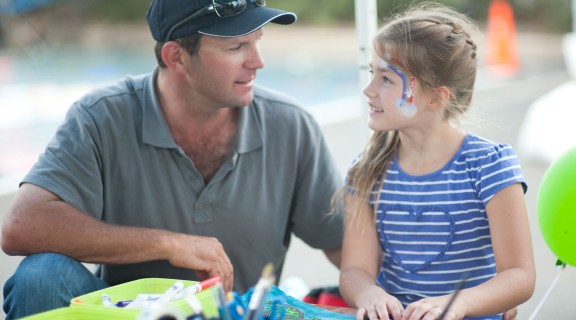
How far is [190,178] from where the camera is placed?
10.8 ft

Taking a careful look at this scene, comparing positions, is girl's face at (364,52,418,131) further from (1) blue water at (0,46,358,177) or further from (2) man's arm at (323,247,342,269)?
(1) blue water at (0,46,358,177)

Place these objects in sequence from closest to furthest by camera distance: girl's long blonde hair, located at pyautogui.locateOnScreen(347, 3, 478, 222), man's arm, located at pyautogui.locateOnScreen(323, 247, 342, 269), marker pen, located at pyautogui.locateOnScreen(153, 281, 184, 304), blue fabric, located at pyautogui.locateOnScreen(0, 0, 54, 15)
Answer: marker pen, located at pyautogui.locateOnScreen(153, 281, 184, 304)
girl's long blonde hair, located at pyautogui.locateOnScreen(347, 3, 478, 222)
man's arm, located at pyautogui.locateOnScreen(323, 247, 342, 269)
blue fabric, located at pyautogui.locateOnScreen(0, 0, 54, 15)

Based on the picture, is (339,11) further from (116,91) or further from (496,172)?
(496,172)

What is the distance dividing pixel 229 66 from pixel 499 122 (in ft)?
20.3

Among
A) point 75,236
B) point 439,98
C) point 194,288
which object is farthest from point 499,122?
point 194,288

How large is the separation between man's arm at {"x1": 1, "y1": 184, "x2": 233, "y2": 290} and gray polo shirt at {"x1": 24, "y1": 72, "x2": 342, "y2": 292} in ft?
0.23

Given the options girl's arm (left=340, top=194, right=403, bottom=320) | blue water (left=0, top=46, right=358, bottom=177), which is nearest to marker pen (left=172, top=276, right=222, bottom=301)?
girl's arm (left=340, top=194, right=403, bottom=320)

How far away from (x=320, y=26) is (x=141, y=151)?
17972mm

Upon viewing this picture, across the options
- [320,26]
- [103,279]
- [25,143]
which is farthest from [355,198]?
[320,26]

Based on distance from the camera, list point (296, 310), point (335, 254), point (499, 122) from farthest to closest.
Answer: point (499, 122)
point (335, 254)
point (296, 310)

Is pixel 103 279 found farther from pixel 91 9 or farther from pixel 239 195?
pixel 91 9

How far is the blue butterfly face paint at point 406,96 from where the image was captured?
9.29 ft

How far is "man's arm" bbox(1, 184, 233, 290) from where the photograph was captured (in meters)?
2.97

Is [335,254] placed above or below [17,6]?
above
